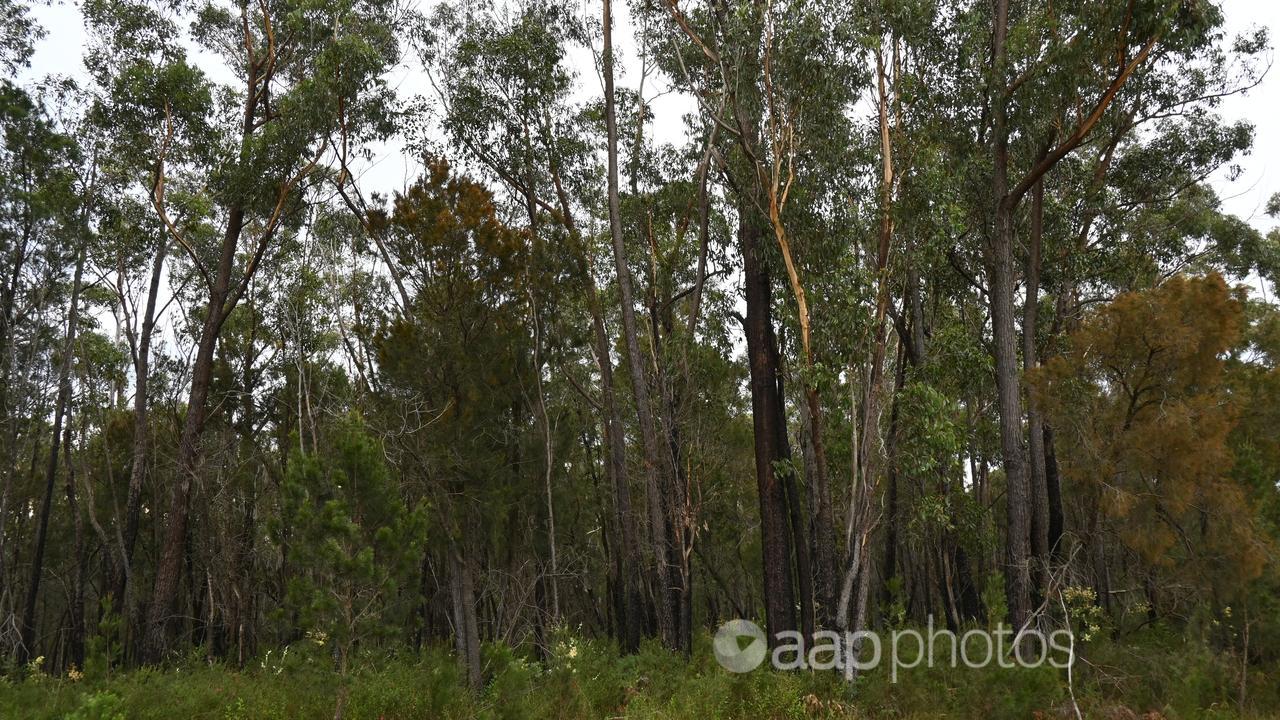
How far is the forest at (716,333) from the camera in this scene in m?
11.2

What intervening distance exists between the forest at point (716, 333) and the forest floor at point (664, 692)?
0.06 m

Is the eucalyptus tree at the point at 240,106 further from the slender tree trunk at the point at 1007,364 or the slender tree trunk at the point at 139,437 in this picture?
the slender tree trunk at the point at 1007,364

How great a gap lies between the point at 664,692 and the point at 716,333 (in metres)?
9.76

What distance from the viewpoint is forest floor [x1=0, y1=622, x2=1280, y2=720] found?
1027cm

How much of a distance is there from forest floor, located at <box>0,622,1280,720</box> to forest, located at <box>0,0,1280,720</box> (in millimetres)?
64

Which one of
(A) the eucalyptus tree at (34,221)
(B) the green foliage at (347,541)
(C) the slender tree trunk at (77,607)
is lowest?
(C) the slender tree trunk at (77,607)

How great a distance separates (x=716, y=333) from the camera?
758 inches

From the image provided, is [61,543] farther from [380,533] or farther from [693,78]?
[693,78]

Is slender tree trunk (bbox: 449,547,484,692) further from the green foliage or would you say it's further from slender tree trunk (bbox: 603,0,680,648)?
slender tree trunk (bbox: 603,0,680,648)

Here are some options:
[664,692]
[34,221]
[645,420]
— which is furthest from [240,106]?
[664,692]

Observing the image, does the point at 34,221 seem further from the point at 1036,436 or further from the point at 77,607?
the point at 1036,436

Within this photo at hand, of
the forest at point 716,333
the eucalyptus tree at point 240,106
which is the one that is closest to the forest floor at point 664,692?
the forest at point 716,333

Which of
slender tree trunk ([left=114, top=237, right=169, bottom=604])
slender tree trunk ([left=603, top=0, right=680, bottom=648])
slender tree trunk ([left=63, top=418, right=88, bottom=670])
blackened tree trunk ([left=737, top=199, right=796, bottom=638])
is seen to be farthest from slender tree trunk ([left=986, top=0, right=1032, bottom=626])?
slender tree trunk ([left=63, top=418, right=88, bottom=670])

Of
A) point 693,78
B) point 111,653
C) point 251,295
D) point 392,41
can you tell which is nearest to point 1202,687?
point 693,78
